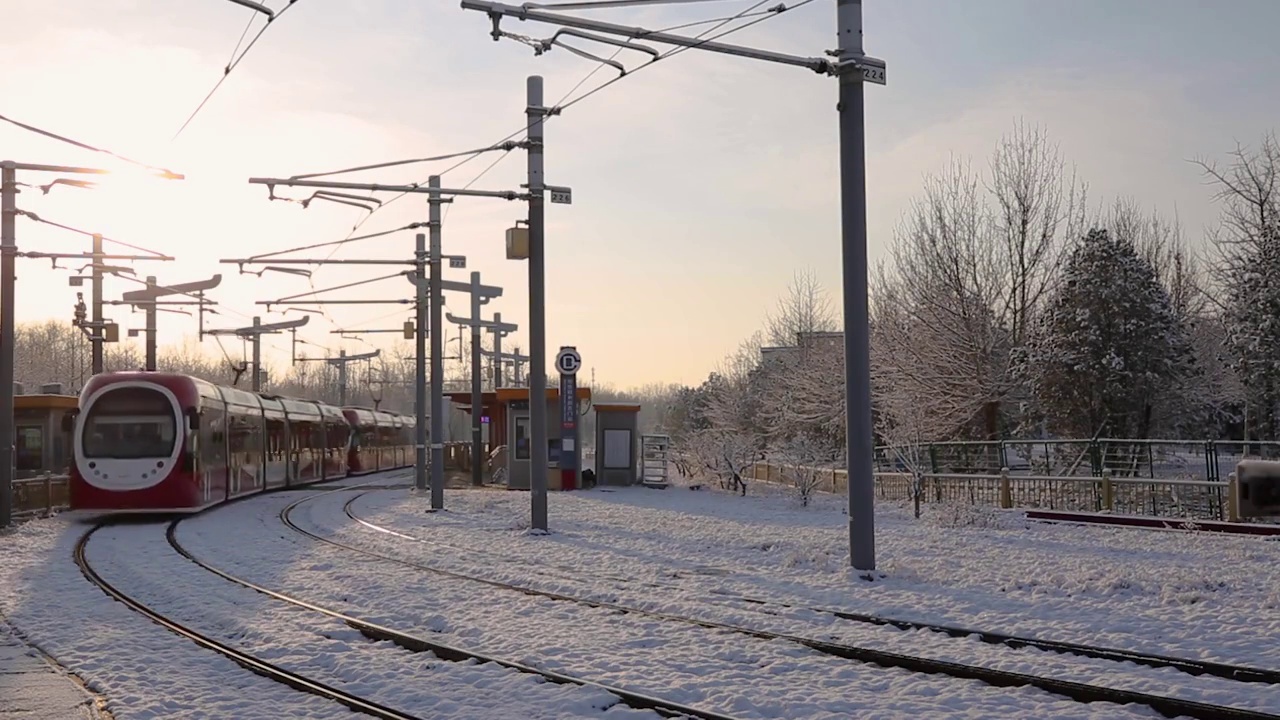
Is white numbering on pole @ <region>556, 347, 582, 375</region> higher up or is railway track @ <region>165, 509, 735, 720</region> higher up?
white numbering on pole @ <region>556, 347, 582, 375</region>

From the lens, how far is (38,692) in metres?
8.27

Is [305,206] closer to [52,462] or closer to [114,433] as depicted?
[114,433]

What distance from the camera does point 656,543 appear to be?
1808cm

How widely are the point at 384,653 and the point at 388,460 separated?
44.9 metres

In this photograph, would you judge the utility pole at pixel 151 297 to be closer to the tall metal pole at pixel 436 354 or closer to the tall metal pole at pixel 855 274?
the tall metal pole at pixel 436 354

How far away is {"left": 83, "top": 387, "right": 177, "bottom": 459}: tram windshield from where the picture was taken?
2205 centimetres

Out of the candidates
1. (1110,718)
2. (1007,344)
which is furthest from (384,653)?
(1007,344)

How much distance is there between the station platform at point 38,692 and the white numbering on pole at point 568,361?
1477 cm

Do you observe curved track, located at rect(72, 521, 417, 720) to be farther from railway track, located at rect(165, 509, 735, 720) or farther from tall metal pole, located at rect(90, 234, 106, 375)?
tall metal pole, located at rect(90, 234, 106, 375)

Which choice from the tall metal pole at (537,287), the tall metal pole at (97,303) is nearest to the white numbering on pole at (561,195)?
the tall metal pole at (537,287)

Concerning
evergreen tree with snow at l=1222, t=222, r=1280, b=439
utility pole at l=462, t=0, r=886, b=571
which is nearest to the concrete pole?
utility pole at l=462, t=0, r=886, b=571

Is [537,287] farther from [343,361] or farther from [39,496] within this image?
[343,361]

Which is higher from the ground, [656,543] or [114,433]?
[114,433]

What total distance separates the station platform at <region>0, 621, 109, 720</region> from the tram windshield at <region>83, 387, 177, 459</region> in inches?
512
